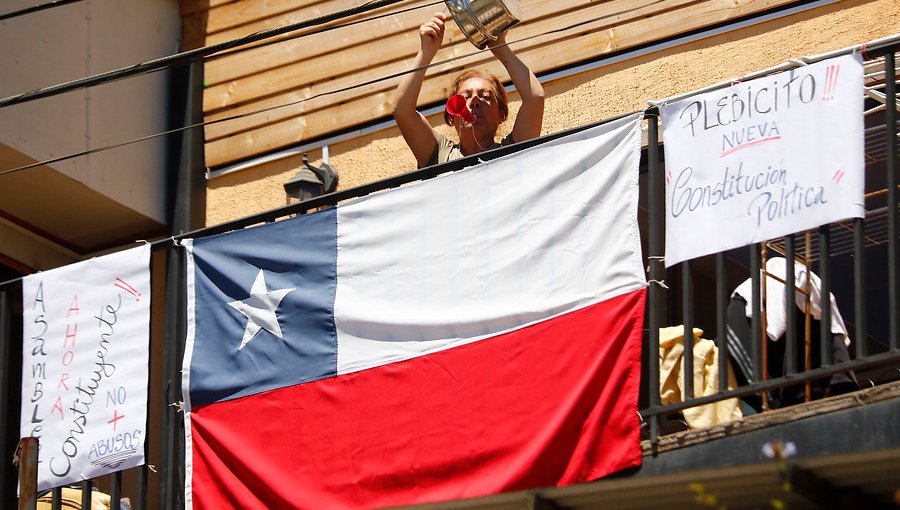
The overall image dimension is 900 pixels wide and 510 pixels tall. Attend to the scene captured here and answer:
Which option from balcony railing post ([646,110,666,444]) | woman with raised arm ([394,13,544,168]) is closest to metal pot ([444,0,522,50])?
woman with raised arm ([394,13,544,168])

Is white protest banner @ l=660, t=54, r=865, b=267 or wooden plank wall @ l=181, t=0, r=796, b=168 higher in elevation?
wooden plank wall @ l=181, t=0, r=796, b=168

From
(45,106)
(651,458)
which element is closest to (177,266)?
(45,106)

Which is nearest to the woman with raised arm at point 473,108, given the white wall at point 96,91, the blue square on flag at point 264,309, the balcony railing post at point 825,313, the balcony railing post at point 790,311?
the blue square on flag at point 264,309

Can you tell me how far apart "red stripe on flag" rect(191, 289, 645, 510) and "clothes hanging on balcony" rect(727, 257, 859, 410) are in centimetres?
64

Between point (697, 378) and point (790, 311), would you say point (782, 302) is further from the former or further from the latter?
point (790, 311)

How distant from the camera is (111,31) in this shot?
31.9 ft

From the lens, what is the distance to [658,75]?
8273 millimetres

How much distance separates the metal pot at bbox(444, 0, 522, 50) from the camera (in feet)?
22.8

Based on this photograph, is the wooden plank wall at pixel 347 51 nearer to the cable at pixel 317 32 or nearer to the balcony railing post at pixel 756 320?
the cable at pixel 317 32

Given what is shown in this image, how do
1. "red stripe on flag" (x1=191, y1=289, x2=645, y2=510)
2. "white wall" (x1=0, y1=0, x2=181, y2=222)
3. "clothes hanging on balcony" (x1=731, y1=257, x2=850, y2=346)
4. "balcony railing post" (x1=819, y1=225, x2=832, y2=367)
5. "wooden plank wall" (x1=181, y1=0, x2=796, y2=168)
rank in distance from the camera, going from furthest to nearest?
"white wall" (x1=0, y1=0, x2=181, y2=222)
"wooden plank wall" (x1=181, y1=0, x2=796, y2=168)
"clothes hanging on balcony" (x1=731, y1=257, x2=850, y2=346)
"red stripe on flag" (x1=191, y1=289, x2=645, y2=510)
"balcony railing post" (x1=819, y1=225, x2=832, y2=367)

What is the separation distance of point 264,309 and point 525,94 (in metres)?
1.64

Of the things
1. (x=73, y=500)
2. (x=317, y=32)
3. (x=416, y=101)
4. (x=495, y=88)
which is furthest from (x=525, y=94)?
(x=73, y=500)

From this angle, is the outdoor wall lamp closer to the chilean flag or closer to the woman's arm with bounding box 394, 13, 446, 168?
the chilean flag

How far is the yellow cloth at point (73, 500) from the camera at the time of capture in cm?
773
